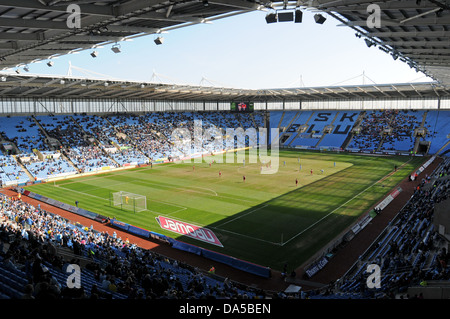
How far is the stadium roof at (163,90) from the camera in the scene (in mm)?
46031

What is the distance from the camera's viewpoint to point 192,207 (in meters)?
33.1

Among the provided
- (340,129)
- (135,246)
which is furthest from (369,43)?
(340,129)

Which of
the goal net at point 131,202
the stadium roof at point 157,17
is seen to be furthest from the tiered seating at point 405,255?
the goal net at point 131,202

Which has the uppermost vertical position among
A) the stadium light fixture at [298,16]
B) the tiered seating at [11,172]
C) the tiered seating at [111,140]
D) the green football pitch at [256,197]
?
the stadium light fixture at [298,16]

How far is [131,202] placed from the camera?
3475 centimetres

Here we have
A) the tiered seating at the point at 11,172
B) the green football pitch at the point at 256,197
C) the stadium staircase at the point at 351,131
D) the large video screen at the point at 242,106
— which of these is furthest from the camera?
the stadium staircase at the point at 351,131

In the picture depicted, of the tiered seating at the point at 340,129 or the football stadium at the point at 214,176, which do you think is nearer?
the football stadium at the point at 214,176

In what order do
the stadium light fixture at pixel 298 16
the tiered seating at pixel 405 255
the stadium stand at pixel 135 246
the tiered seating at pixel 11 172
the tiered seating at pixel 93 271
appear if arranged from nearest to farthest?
1. the tiered seating at pixel 93 271
2. the stadium stand at pixel 135 246
3. the stadium light fixture at pixel 298 16
4. the tiered seating at pixel 405 255
5. the tiered seating at pixel 11 172

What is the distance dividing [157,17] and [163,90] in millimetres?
48013

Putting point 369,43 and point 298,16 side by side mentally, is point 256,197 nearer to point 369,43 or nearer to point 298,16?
point 369,43

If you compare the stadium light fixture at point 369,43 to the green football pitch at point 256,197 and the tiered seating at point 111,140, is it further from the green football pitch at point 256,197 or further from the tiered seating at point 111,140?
the tiered seating at point 111,140

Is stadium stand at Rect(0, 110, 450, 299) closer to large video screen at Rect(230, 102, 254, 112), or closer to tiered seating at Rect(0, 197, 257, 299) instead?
tiered seating at Rect(0, 197, 257, 299)

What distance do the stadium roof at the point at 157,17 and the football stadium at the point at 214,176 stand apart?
0.27 feet
